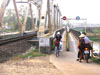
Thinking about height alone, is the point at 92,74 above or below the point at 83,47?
below

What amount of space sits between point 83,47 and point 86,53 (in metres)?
0.36

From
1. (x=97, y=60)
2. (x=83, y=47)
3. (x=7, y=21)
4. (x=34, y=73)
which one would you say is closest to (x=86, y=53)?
(x=83, y=47)

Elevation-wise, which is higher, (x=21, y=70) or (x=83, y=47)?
(x=83, y=47)

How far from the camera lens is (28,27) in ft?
187

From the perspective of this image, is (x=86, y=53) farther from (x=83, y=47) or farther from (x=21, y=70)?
(x=21, y=70)

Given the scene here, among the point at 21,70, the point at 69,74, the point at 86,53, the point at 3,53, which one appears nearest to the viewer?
the point at 69,74

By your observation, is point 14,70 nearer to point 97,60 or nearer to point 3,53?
point 3,53

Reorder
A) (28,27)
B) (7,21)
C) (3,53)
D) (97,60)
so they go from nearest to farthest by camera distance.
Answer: (97,60), (3,53), (28,27), (7,21)

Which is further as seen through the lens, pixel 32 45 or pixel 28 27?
pixel 28 27

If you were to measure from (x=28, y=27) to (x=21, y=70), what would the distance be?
169 ft

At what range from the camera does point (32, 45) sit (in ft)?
45.8

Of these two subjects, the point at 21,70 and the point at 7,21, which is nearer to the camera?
the point at 21,70

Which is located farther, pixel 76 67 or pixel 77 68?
pixel 76 67

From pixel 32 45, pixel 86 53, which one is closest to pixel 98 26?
A: pixel 32 45
